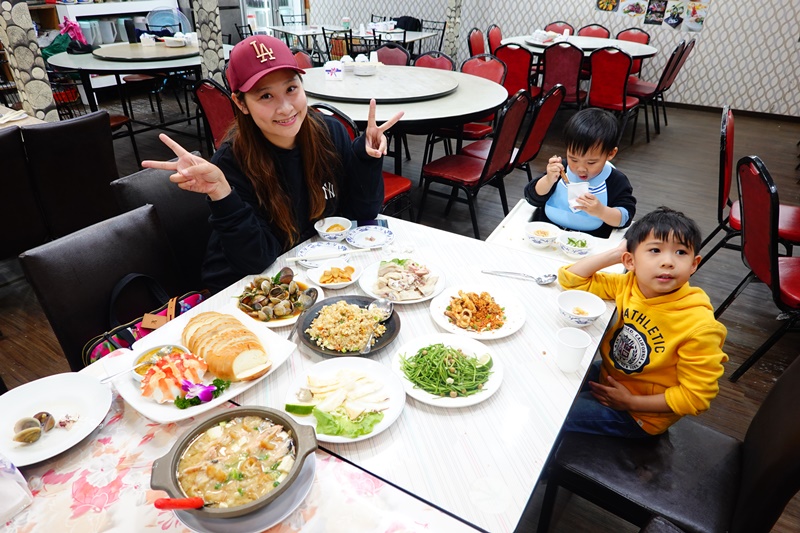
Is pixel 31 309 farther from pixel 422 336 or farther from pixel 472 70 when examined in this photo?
pixel 472 70

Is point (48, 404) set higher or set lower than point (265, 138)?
lower

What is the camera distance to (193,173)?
1.31 metres

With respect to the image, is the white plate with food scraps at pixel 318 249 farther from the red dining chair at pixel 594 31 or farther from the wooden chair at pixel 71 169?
the red dining chair at pixel 594 31

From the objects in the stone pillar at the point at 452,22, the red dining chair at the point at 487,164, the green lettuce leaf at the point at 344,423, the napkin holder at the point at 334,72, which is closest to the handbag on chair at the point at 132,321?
the green lettuce leaf at the point at 344,423

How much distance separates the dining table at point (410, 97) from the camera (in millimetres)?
3109

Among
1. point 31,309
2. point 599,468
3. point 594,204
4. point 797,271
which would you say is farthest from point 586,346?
point 31,309

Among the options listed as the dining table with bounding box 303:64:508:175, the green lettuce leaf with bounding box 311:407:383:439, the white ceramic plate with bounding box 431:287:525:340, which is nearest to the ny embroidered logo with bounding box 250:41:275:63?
the white ceramic plate with bounding box 431:287:525:340

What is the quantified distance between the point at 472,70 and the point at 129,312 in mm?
4367

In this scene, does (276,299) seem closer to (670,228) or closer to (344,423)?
(344,423)

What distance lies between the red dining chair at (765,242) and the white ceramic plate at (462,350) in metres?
1.56

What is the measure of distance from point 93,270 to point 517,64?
17.5 ft

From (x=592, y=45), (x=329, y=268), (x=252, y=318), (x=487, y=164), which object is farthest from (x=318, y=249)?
(x=592, y=45)

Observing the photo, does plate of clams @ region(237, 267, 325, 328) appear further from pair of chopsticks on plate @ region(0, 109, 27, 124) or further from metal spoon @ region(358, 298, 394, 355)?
pair of chopsticks on plate @ region(0, 109, 27, 124)

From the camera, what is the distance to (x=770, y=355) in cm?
252
